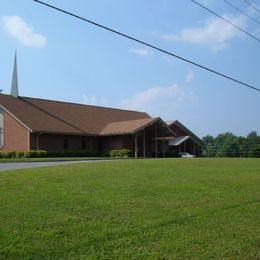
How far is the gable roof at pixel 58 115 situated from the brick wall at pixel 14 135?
2.51 feet

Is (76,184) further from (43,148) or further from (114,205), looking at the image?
(43,148)

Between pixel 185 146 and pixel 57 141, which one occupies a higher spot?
pixel 57 141

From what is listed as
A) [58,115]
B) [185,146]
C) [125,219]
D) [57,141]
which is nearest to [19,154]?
[57,141]

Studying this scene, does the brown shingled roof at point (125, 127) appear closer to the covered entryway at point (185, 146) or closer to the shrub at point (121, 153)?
the shrub at point (121, 153)

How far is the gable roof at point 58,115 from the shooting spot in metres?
47.2

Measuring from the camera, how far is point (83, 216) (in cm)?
1016

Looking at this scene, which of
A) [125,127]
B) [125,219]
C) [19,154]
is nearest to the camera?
[125,219]

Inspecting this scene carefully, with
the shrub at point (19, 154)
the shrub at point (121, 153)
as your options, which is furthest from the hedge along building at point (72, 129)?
the shrub at point (19, 154)

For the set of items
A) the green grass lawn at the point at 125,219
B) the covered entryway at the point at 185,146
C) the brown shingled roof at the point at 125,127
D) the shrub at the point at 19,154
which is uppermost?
the brown shingled roof at the point at 125,127

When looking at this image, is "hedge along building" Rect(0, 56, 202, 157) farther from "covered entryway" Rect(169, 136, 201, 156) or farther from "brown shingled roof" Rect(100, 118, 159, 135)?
"covered entryway" Rect(169, 136, 201, 156)

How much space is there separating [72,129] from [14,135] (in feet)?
18.2

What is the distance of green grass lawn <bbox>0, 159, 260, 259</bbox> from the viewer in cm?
813

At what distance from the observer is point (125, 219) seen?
10.1 meters

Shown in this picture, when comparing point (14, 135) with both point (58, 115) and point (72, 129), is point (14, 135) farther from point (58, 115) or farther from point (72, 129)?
point (58, 115)
